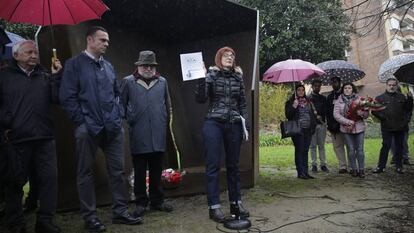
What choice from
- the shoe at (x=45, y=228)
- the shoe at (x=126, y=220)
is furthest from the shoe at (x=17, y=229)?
the shoe at (x=126, y=220)

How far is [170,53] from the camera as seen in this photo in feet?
24.1

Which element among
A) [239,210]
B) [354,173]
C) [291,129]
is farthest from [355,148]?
[239,210]

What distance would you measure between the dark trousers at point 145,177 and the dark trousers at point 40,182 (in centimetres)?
100

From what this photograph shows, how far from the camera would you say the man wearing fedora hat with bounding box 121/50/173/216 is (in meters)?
4.66

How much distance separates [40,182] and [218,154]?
1794 mm

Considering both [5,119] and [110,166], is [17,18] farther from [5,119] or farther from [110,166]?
[110,166]

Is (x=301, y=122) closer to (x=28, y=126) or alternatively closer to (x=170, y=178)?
(x=170, y=178)

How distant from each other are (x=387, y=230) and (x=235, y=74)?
7.27ft

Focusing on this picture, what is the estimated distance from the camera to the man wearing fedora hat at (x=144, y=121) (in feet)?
15.3

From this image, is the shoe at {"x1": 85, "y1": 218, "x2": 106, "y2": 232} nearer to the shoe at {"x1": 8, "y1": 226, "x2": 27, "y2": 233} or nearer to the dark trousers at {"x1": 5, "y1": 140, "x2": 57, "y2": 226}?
the dark trousers at {"x1": 5, "y1": 140, "x2": 57, "y2": 226}

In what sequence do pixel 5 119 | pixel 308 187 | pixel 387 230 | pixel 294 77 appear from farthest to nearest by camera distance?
pixel 294 77, pixel 308 187, pixel 387 230, pixel 5 119

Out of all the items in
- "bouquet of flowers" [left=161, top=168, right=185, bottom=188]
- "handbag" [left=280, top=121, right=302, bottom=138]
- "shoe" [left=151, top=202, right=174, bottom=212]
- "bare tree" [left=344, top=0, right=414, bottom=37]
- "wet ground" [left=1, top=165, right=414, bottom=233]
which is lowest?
"wet ground" [left=1, top=165, right=414, bottom=233]

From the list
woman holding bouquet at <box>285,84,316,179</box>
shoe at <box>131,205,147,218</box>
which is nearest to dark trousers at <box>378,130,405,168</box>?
woman holding bouquet at <box>285,84,316,179</box>

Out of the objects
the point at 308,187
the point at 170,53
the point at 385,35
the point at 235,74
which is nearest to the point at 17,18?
the point at 235,74
